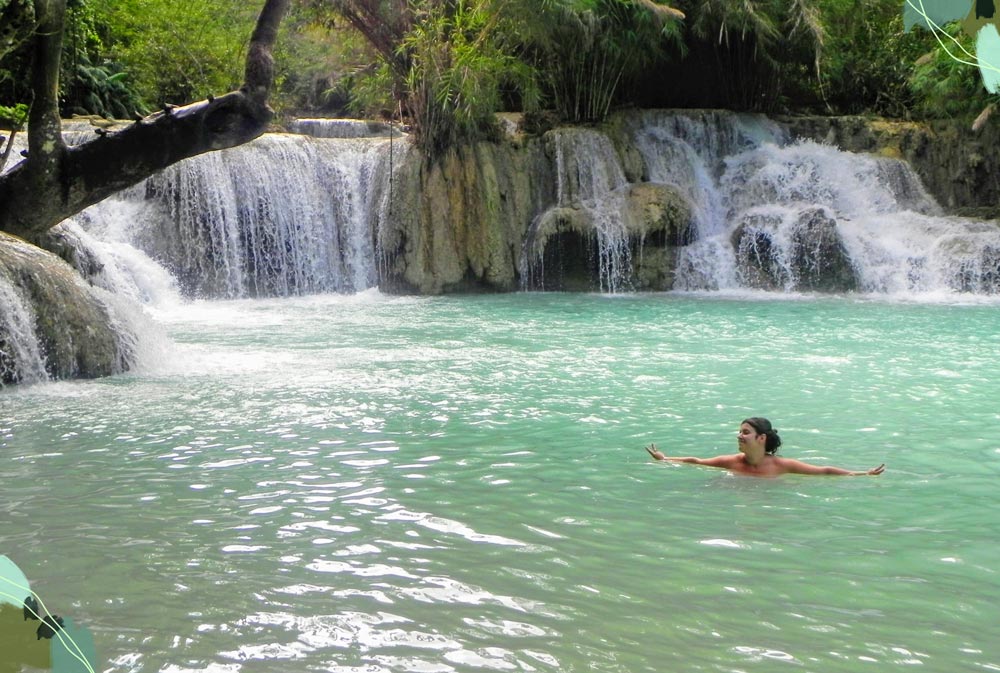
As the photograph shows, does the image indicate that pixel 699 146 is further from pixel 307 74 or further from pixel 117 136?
pixel 307 74

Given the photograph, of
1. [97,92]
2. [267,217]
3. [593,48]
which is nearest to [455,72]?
[593,48]

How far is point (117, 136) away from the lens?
8.59 meters

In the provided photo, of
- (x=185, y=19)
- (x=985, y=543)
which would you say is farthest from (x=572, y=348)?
(x=185, y=19)

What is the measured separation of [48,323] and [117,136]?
1.59 m

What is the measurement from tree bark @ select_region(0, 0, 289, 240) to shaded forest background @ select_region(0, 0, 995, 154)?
7565 millimetres

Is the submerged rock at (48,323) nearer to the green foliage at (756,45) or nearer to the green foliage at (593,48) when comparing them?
the green foliage at (593,48)

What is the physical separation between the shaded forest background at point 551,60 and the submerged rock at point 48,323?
818cm

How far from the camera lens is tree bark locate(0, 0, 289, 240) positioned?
27.8ft

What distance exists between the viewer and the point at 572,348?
1041 centimetres

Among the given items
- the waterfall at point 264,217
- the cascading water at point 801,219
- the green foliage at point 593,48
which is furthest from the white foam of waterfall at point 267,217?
the cascading water at point 801,219

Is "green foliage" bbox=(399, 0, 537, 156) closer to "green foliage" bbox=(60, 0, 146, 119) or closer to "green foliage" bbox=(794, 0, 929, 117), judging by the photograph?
"green foliage" bbox=(60, 0, 146, 119)

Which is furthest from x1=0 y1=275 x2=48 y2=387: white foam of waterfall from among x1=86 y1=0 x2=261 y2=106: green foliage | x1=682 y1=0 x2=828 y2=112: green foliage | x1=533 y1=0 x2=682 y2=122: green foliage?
x1=86 y1=0 x2=261 y2=106: green foliage

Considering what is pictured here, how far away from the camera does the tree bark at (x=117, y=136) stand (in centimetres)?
848

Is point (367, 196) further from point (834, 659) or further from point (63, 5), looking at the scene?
point (834, 659)
